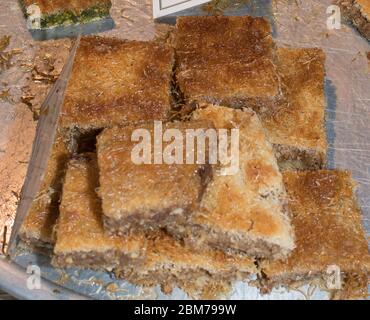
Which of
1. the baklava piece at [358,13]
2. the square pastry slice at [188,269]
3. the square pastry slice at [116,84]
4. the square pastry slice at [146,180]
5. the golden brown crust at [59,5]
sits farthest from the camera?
the baklava piece at [358,13]

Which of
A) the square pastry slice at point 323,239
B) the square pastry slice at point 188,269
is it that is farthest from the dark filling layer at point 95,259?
the square pastry slice at point 323,239

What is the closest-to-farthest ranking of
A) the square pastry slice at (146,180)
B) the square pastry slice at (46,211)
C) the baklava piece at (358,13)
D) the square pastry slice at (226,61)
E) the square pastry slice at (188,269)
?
1. the square pastry slice at (146,180)
2. the square pastry slice at (188,269)
3. the square pastry slice at (46,211)
4. the square pastry slice at (226,61)
5. the baklava piece at (358,13)

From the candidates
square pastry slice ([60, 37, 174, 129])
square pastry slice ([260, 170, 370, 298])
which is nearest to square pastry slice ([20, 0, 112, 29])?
square pastry slice ([60, 37, 174, 129])

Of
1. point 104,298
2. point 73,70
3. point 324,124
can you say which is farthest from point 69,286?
point 324,124

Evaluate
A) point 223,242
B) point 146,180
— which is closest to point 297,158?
point 223,242

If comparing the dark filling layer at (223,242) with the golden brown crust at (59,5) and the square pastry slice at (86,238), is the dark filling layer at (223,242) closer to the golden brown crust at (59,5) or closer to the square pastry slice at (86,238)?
the square pastry slice at (86,238)

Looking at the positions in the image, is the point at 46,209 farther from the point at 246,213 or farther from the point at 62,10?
the point at 62,10

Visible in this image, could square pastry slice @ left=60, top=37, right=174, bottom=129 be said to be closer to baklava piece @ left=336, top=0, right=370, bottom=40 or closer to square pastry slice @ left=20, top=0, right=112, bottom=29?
square pastry slice @ left=20, top=0, right=112, bottom=29
